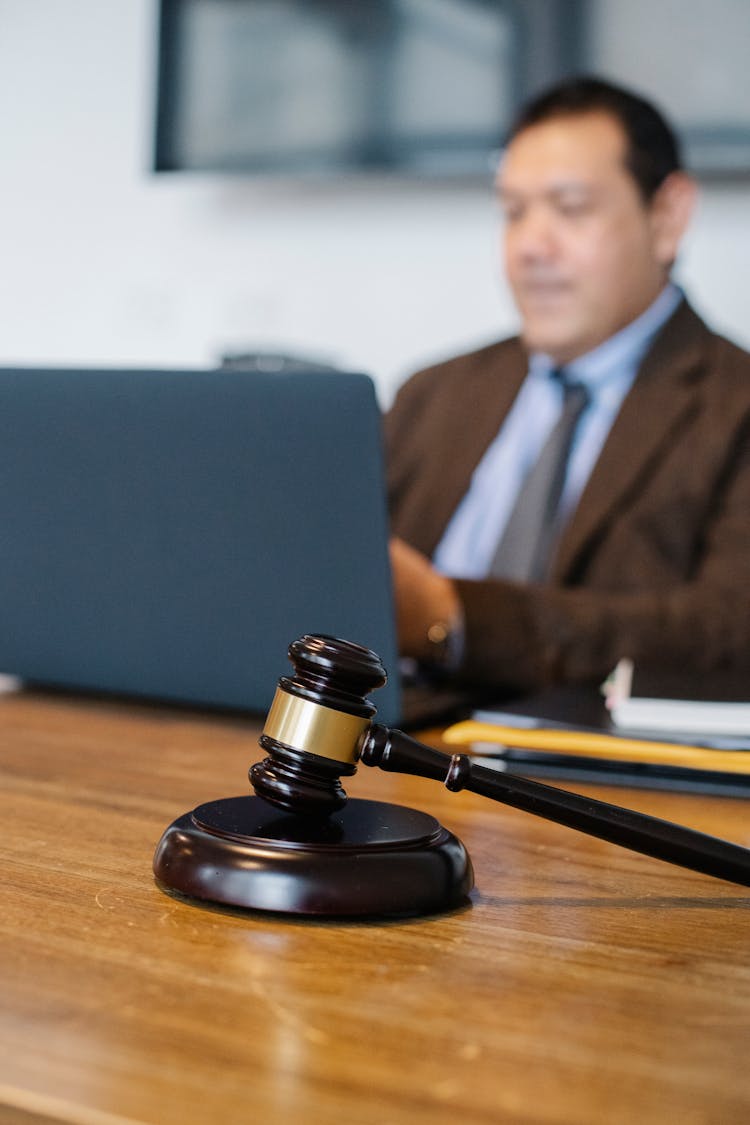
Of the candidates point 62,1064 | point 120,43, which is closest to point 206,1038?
point 62,1064

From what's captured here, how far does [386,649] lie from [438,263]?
1931 millimetres

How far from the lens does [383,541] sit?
3.16 ft

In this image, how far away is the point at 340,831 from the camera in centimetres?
59

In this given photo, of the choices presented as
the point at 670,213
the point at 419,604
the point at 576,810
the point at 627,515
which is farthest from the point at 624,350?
the point at 576,810

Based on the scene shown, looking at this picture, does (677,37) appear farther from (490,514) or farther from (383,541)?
(383,541)

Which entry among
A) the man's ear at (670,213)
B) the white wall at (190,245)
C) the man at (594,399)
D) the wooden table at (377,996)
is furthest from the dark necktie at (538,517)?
the wooden table at (377,996)

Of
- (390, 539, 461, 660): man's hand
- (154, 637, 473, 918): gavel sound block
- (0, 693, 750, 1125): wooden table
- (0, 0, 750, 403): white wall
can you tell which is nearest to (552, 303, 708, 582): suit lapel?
(390, 539, 461, 660): man's hand

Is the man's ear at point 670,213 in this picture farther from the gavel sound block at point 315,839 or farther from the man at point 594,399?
the gavel sound block at point 315,839

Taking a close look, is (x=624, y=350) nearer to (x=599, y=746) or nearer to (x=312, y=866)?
(x=599, y=746)

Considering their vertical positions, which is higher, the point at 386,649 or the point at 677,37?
the point at 677,37

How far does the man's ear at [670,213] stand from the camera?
216 cm

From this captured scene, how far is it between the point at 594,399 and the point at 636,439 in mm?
193

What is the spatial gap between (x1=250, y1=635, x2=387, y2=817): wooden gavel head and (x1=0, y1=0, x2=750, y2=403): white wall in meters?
2.15

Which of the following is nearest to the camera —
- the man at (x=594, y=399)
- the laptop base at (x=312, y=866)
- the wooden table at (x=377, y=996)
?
the wooden table at (x=377, y=996)
